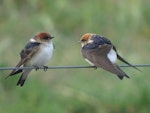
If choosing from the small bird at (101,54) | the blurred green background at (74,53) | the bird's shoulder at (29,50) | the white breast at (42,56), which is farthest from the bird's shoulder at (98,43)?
the blurred green background at (74,53)

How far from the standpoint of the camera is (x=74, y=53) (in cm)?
966

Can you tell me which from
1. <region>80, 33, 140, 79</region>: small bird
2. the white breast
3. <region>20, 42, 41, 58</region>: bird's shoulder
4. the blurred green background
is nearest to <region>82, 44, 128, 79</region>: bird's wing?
<region>80, 33, 140, 79</region>: small bird

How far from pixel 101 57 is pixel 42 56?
0.53 m

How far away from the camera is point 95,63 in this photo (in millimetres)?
6254

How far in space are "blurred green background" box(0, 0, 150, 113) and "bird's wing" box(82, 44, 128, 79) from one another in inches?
73.5

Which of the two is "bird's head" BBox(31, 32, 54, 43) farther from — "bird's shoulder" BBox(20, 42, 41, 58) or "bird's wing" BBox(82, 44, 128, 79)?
"bird's wing" BBox(82, 44, 128, 79)

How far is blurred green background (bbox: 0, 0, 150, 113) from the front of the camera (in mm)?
8570

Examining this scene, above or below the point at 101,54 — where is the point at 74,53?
below

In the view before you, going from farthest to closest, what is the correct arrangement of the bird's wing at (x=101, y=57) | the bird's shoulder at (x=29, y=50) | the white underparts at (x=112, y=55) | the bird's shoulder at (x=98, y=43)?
the bird's shoulder at (x=29, y=50) → the bird's shoulder at (x=98, y=43) → the white underparts at (x=112, y=55) → the bird's wing at (x=101, y=57)

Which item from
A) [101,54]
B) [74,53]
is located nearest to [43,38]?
[101,54]

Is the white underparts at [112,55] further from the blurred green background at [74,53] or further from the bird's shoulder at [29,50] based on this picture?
the blurred green background at [74,53]

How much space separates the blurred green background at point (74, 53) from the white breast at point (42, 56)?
163cm

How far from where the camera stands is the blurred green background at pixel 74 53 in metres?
8.57

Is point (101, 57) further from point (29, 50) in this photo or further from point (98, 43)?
point (29, 50)
